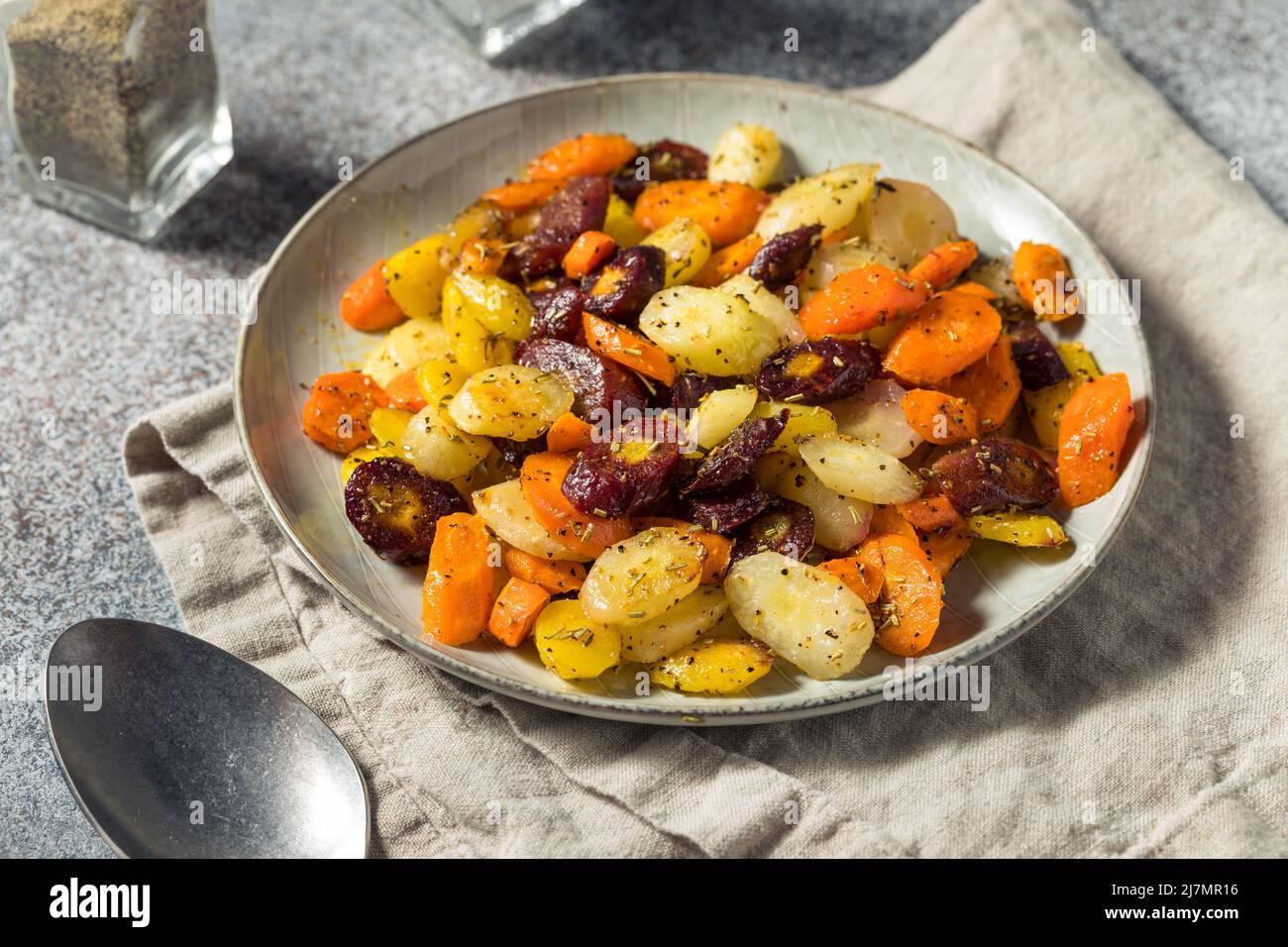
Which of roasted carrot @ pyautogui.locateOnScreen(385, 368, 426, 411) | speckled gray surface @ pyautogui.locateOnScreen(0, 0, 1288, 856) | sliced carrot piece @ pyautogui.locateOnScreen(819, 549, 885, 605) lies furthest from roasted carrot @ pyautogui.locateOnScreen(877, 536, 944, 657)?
speckled gray surface @ pyautogui.locateOnScreen(0, 0, 1288, 856)

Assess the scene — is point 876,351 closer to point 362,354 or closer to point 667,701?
point 667,701

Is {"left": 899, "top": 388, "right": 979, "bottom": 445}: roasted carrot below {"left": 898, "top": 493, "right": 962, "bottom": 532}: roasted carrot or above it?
above

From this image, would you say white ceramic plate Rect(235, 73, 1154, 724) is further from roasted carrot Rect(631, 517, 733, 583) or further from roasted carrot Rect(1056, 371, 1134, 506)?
roasted carrot Rect(631, 517, 733, 583)

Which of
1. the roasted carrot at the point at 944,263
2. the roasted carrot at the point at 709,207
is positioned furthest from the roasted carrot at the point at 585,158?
the roasted carrot at the point at 944,263

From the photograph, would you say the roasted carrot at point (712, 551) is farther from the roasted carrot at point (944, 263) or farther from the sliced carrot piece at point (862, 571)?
the roasted carrot at point (944, 263)

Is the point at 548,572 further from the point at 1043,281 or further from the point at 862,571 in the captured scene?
the point at 1043,281

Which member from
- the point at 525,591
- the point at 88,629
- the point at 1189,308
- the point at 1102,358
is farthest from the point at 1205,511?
the point at 88,629
